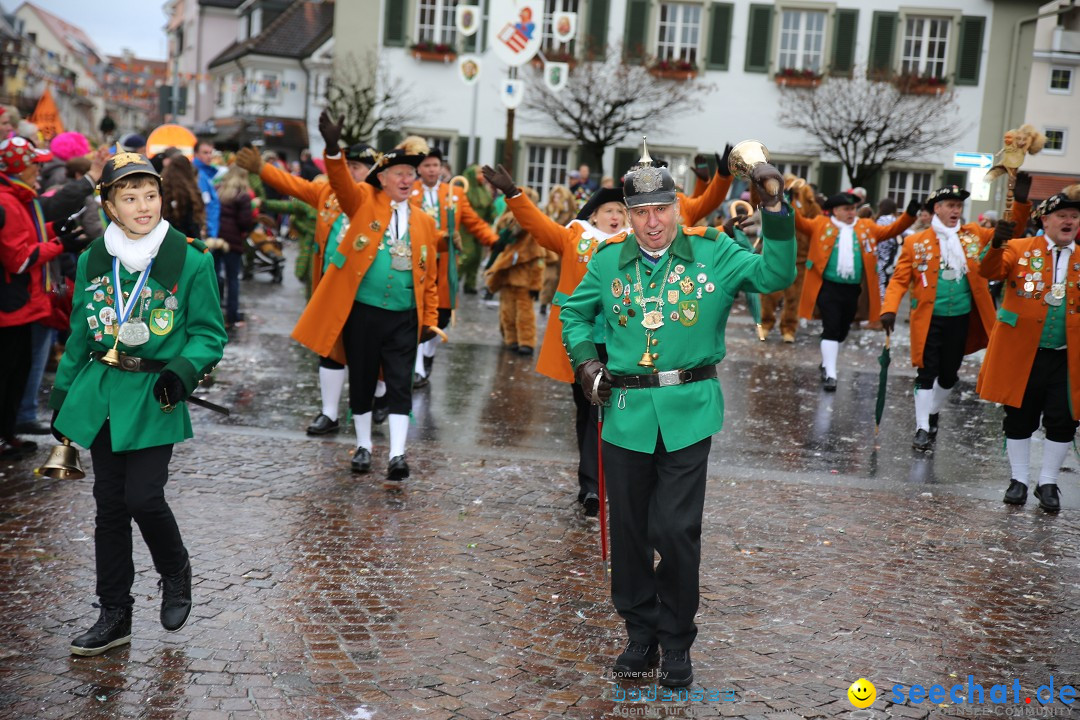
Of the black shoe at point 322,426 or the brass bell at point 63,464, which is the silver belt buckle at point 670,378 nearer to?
the brass bell at point 63,464

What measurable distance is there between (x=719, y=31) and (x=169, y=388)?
31078mm

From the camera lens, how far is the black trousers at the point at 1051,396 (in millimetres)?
7523

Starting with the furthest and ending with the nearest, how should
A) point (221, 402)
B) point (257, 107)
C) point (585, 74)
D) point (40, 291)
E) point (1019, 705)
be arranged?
point (257, 107) → point (585, 74) → point (221, 402) → point (40, 291) → point (1019, 705)

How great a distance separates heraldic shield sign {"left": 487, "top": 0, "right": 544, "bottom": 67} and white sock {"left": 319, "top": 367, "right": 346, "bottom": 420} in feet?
38.6

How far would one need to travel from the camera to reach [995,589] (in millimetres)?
5973

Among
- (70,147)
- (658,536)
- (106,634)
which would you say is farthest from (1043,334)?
(70,147)

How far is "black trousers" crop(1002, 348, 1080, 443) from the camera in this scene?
7.52 meters

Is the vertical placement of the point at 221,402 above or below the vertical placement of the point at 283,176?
below

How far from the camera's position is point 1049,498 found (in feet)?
25.4

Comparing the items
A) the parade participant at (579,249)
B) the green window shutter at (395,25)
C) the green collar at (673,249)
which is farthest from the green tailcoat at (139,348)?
the green window shutter at (395,25)

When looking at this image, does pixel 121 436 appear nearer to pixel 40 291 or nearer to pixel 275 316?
pixel 40 291

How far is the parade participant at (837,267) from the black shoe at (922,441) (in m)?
2.85

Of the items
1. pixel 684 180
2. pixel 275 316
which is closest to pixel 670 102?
pixel 684 180

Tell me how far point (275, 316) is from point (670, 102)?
1940 centimetres
